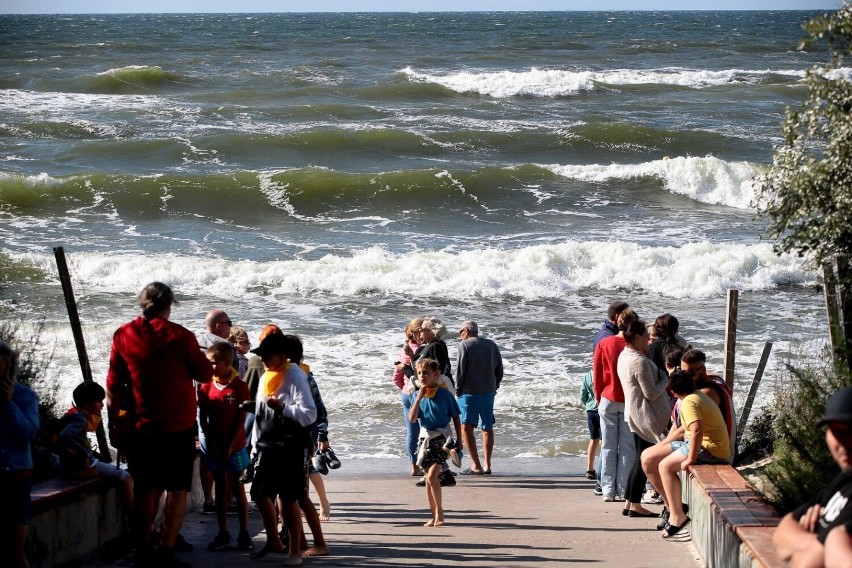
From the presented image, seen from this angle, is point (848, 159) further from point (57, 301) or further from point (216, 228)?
point (216, 228)

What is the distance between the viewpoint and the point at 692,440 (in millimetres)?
7035

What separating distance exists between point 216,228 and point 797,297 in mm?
13034

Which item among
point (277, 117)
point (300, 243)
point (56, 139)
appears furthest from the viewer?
point (277, 117)

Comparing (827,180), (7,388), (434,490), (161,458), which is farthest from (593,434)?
(7,388)

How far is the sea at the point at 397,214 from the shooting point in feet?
50.0

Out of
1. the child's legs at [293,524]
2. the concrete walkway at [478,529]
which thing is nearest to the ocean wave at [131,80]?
the concrete walkway at [478,529]

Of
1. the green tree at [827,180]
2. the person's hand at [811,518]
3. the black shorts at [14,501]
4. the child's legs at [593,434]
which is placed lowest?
the child's legs at [593,434]

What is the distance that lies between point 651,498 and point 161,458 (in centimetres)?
410

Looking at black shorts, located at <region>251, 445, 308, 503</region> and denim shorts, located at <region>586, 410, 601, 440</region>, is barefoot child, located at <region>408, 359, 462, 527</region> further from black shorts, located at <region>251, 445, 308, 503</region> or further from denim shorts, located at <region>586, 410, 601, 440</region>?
denim shorts, located at <region>586, 410, 601, 440</region>

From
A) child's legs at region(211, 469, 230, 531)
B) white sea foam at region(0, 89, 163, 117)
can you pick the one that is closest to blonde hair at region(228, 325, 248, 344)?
child's legs at region(211, 469, 230, 531)

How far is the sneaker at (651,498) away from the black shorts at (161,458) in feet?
12.7

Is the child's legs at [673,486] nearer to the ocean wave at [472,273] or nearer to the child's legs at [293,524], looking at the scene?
the child's legs at [293,524]

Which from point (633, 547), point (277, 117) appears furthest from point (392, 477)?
point (277, 117)

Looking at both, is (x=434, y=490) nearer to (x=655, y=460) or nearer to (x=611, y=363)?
(x=655, y=460)
